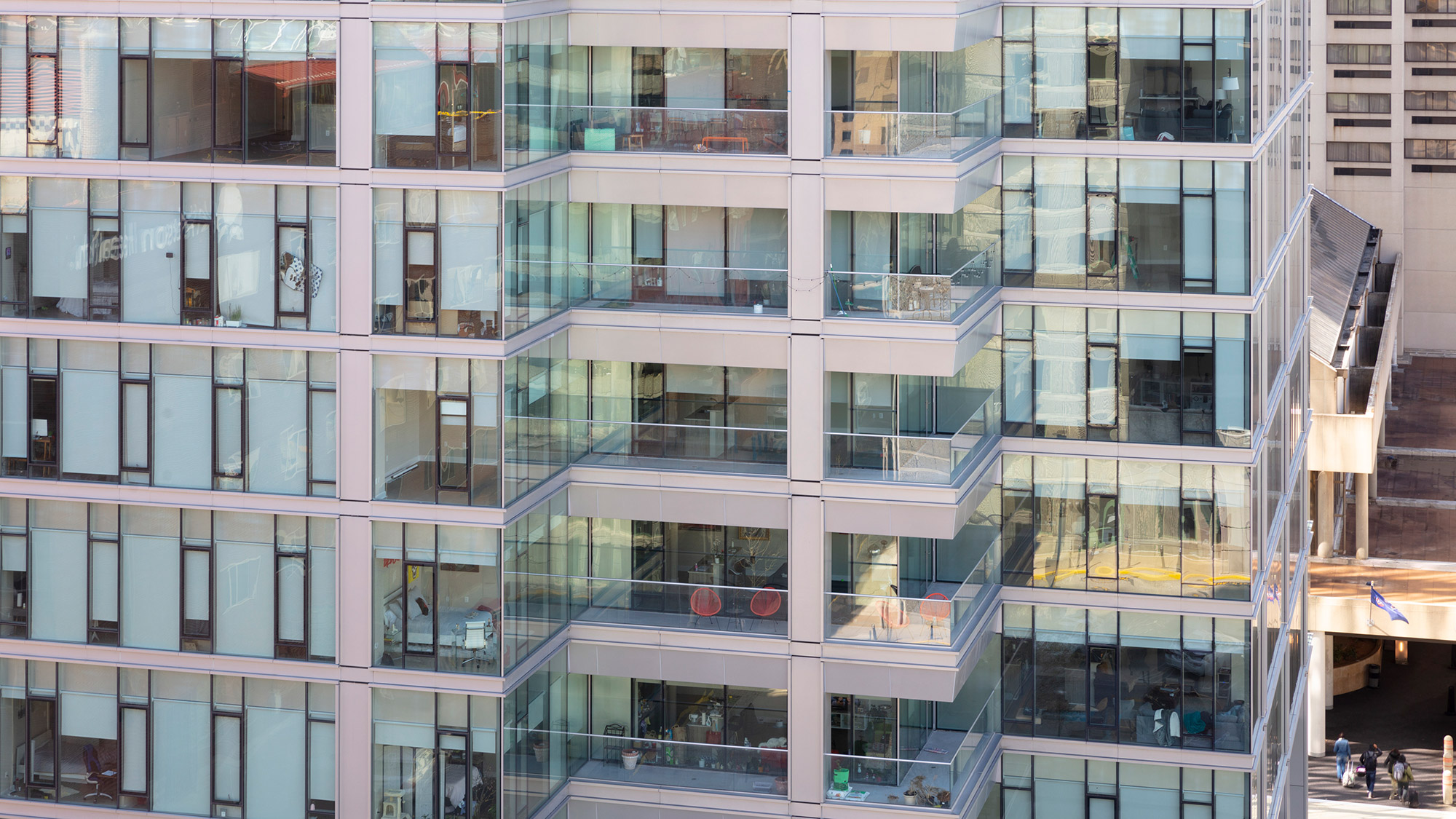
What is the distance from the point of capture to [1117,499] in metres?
36.2

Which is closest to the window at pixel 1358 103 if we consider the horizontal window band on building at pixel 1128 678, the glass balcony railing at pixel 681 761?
the horizontal window band on building at pixel 1128 678

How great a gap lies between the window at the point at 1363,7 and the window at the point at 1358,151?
735 cm

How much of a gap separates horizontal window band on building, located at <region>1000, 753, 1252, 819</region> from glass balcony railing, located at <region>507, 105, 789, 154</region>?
45.3ft

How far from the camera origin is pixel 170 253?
32500 millimetres

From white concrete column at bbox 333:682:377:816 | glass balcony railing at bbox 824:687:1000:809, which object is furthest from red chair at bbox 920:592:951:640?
white concrete column at bbox 333:682:377:816

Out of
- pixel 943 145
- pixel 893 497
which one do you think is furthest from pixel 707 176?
pixel 893 497

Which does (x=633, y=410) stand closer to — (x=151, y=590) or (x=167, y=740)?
(x=151, y=590)

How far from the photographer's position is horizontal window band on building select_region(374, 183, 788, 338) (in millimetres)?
31359

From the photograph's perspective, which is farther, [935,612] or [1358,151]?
[1358,151]

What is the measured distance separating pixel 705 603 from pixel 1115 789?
9440 mm

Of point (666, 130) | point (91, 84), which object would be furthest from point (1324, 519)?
point (91, 84)

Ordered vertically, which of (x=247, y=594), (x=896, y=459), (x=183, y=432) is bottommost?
(x=247, y=594)

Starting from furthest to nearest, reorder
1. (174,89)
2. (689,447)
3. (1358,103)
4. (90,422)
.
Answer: (1358,103) → (689,447) → (90,422) → (174,89)

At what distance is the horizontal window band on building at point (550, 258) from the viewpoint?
31359 mm
